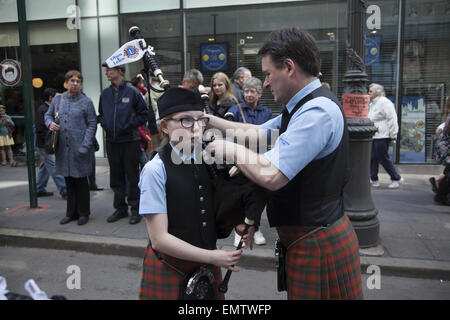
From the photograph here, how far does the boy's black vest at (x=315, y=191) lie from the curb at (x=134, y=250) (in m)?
2.73

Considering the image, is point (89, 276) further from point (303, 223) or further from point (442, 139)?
point (442, 139)

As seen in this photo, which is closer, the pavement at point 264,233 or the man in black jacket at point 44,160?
the pavement at point 264,233

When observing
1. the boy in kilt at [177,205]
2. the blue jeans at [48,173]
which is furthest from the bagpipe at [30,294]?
the blue jeans at [48,173]

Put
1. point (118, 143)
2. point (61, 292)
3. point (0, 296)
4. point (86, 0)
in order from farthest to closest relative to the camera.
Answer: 1. point (86, 0)
2. point (118, 143)
3. point (61, 292)
4. point (0, 296)

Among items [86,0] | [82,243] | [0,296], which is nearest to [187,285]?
[0,296]

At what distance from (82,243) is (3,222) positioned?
166 centimetres

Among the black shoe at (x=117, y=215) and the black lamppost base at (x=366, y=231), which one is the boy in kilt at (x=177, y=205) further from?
the black shoe at (x=117, y=215)

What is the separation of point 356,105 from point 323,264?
3.24 metres

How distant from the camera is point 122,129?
5465 millimetres

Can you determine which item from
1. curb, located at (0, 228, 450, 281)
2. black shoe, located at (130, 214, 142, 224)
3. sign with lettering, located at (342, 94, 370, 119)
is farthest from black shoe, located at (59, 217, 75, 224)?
sign with lettering, located at (342, 94, 370, 119)

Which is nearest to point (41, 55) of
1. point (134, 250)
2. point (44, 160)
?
point (44, 160)

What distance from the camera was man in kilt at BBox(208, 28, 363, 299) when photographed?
168cm

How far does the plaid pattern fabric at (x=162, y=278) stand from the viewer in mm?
1896
